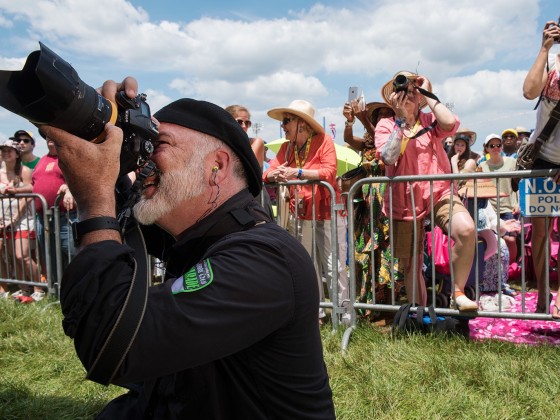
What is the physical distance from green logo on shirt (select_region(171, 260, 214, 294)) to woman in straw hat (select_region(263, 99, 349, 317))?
3.64 metres

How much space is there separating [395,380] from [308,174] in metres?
2.18

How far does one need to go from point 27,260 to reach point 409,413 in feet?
17.9

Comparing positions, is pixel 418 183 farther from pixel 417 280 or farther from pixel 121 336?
pixel 121 336

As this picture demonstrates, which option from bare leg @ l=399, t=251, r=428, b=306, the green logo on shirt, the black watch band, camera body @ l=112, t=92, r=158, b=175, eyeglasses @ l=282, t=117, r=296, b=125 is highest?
eyeglasses @ l=282, t=117, r=296, b=125

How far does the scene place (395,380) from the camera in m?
3.38

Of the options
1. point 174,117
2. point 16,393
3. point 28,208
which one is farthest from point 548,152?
point 28,208

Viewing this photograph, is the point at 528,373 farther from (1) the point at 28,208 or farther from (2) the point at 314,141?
(1) the point at 28,208

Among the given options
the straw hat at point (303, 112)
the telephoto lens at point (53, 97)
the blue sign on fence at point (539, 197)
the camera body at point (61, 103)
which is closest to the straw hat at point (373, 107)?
the straw hat at point (303, 112)

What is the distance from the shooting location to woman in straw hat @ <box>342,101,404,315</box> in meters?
5.02

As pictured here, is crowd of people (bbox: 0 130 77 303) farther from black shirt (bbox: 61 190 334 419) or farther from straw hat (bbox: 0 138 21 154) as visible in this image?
black shirt (bbox: 61 190 334 419)

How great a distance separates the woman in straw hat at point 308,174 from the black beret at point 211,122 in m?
3.21

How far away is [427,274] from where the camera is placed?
5.94 metres

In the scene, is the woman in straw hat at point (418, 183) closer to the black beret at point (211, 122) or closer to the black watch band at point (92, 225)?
the black beret at point (211, 122)

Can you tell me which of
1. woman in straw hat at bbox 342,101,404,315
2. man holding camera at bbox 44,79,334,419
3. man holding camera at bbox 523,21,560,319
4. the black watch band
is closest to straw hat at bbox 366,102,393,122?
woman in straw hat at bbox 342,101,404,315
